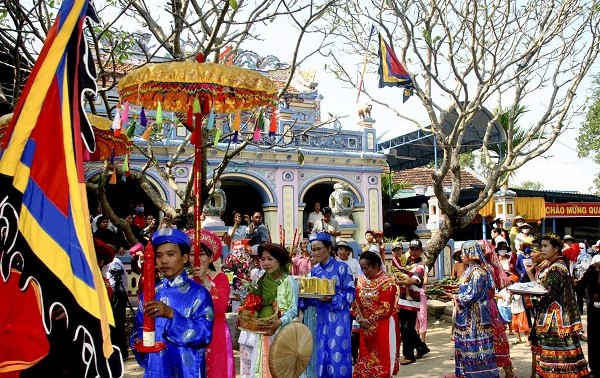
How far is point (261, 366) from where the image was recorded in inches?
195

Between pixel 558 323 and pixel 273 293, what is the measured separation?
2.94 m

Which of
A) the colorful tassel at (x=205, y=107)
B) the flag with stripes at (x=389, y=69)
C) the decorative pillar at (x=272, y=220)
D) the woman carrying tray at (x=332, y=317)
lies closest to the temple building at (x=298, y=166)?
the decorative pillar at (x=272, y=220)

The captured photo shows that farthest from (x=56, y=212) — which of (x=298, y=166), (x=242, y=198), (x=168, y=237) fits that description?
(x=242, y=198)

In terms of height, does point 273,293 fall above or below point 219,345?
above

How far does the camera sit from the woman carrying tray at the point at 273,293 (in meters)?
4.94

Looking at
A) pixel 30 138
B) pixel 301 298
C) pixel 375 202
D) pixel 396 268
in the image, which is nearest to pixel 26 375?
pixel 30 138

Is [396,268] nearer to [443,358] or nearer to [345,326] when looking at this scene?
[443,358]

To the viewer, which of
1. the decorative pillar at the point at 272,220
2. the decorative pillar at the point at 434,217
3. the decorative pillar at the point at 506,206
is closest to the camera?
the decorative pillar at the point at 272,220

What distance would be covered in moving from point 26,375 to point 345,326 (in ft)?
10.8

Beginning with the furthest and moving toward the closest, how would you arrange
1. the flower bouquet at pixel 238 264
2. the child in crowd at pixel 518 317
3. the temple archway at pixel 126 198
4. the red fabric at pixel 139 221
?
the temple archway at pixel 126 198, the red fabric at pixel 139 221, the child in crowd at pixel 518 317, the flower bouquet at pixel 238 264

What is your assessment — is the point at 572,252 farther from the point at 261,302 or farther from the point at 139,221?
the point at 261,302

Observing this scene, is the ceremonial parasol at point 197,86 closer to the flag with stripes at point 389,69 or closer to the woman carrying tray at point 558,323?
the woman carrying tray at point 558,323

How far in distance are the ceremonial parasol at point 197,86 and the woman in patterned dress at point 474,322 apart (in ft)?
8.54

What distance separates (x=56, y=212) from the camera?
220 cm
